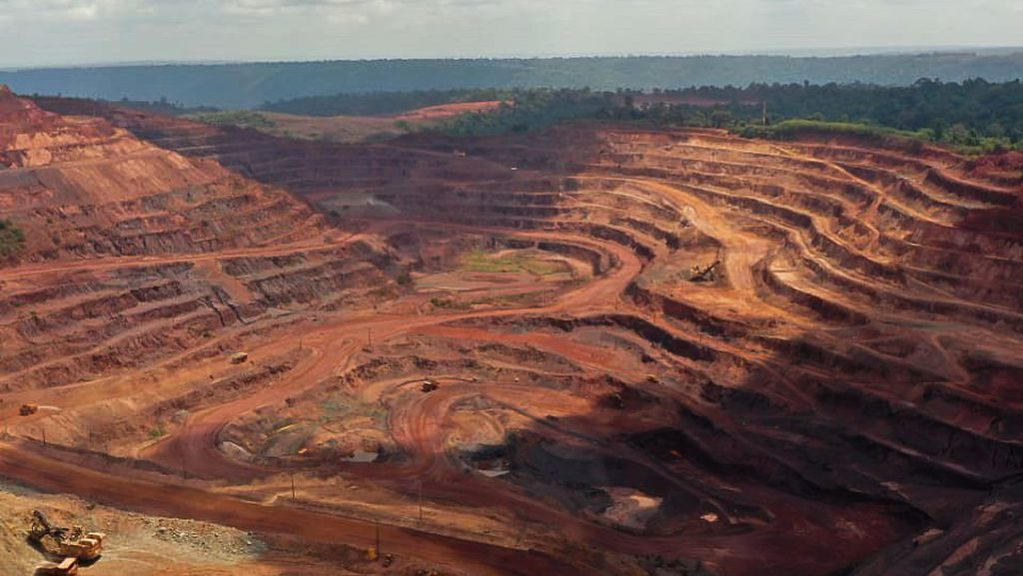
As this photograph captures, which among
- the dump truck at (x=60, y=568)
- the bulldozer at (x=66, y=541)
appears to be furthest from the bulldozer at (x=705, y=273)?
the dump truck at (x=60, y=568)

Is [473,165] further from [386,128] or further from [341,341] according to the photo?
[341,341]

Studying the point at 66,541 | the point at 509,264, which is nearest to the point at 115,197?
the point at 509,264

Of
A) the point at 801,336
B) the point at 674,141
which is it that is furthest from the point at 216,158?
the point at 801,336

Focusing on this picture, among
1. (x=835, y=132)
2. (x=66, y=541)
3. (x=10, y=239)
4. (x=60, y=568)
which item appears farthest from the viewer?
(x=835, y=132)

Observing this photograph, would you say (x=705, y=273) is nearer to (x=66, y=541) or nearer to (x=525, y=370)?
(x=525, y=370)

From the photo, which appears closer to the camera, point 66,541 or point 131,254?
point 66,541

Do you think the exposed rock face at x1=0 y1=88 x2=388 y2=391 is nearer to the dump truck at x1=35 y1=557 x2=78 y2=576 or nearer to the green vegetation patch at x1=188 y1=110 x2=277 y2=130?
the dump truck at x1=35 y1=557 x2=78 y2=576
